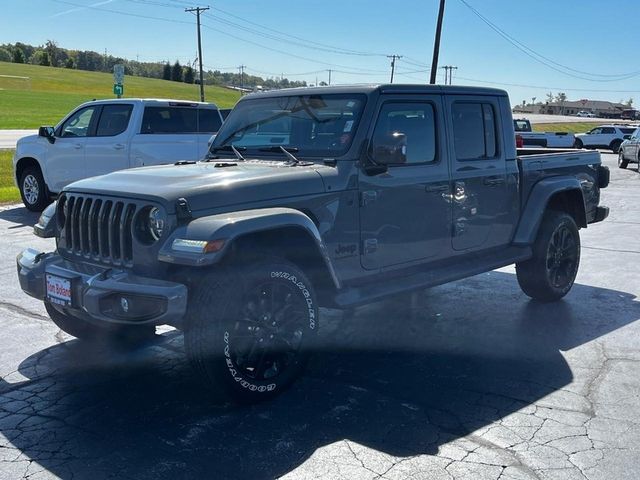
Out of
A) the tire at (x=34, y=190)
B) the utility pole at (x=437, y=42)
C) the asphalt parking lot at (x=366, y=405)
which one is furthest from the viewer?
the utility pole at (x=437, y=42)

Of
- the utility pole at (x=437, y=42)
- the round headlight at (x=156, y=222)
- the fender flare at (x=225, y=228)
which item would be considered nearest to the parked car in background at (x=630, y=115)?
the utility pole at (x=437, y=42)

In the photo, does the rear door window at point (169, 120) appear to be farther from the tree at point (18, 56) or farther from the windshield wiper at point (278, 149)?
the tree at point (18, 56)

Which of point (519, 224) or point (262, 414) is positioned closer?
point (262, 414)

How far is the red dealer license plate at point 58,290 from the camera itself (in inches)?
170

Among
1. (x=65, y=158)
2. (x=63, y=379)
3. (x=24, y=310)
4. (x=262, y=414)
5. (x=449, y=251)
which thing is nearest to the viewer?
(x=262, y=414)

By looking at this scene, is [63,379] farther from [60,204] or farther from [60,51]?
[60,51]

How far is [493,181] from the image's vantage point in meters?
6.09

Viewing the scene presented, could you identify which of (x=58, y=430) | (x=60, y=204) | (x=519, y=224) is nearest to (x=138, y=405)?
(x=58, y=430)

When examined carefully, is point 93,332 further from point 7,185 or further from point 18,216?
point 7,185

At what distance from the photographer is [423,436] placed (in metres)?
3.93

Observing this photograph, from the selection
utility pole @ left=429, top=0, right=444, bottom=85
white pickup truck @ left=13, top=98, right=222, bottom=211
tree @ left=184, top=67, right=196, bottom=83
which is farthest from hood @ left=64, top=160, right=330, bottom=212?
tree @ left=184, top=67, right=196, bottom=83

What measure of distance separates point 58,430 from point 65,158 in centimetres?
885

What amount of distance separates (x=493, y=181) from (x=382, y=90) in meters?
1.44

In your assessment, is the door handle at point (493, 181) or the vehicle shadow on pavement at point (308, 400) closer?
the vehicle shadow on pavement at point (308, 400)
